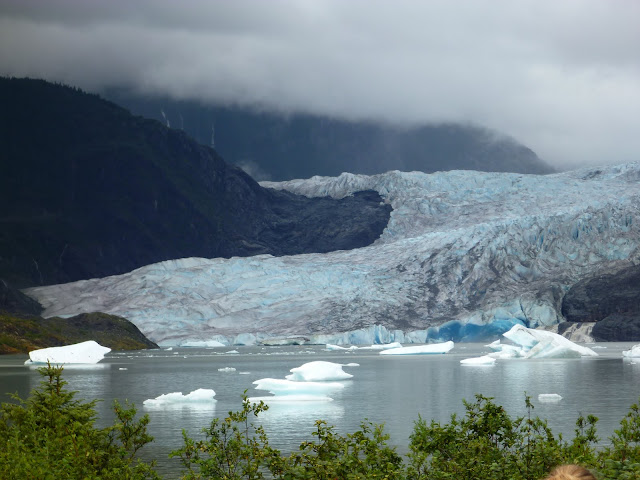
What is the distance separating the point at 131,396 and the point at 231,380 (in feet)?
23.0

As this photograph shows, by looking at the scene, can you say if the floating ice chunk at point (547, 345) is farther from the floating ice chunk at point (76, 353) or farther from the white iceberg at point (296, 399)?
the floating ice chunk at point (76, 353)

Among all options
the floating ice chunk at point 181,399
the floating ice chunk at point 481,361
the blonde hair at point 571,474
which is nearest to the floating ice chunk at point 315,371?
the floating ice chunk at point 181,399

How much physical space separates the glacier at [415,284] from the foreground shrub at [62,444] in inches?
2420

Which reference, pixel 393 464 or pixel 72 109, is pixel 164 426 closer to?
pixel 393 464

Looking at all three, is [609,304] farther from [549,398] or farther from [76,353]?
[549,398]

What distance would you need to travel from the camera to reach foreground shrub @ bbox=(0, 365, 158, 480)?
25.9 ft

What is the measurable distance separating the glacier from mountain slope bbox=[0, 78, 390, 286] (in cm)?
4752

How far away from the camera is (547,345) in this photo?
46.2 metres

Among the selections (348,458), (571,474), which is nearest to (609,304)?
(348,458)

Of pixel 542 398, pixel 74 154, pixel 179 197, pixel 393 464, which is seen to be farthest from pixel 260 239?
pixel 393 464

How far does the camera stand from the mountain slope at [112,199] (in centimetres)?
13862

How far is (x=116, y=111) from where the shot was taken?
17038 centimetres

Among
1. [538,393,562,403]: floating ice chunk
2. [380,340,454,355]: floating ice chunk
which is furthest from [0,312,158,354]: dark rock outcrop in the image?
[538,393,562,403]: floating ice chunk

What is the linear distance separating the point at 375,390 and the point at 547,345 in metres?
20.1
